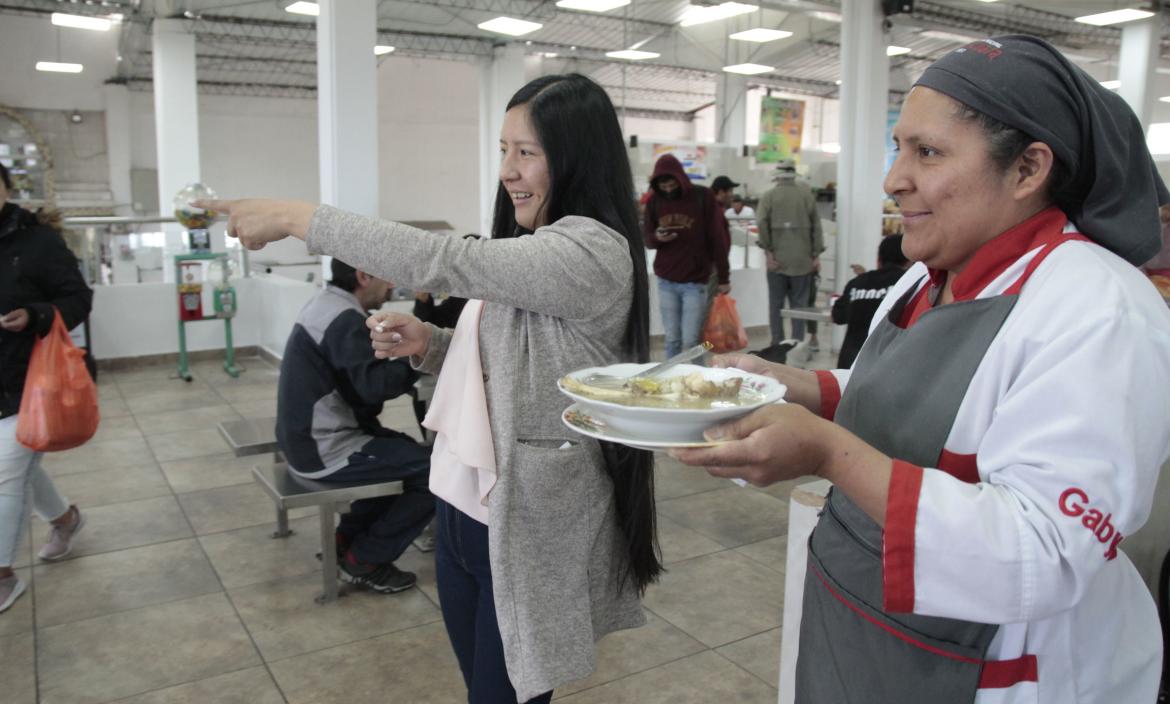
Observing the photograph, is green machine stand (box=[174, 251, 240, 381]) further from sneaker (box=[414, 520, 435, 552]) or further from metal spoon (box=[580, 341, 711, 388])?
metal spoon (box=[580, 341, 711, 388])

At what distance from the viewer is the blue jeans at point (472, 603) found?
5.27 ft

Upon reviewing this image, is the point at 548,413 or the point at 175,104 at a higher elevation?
the point at 175,104

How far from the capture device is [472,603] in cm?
171

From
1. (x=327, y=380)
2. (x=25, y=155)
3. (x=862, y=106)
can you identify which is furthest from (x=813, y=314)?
(x=25, y=155)

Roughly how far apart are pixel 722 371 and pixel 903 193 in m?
0.32

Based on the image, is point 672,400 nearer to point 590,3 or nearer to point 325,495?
point 325,495

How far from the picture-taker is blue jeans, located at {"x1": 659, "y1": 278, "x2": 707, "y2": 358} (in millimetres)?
6711

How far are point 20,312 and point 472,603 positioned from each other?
7.10 ft

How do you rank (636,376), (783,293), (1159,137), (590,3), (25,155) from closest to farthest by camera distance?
(636,376)
(783,293)
(590,3)
(1159,137)
(25,155)

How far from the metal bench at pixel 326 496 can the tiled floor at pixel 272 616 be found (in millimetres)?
117

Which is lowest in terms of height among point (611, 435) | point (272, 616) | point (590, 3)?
point (272, 616)

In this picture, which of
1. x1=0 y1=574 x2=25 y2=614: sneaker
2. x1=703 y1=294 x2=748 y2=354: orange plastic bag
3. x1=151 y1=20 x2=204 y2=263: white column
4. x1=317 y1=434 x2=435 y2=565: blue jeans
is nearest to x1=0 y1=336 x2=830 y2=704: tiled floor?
x1=0 y1=574 x2=25 y2=614: sneaker

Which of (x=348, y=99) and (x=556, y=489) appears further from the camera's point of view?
(x=348, y=99)

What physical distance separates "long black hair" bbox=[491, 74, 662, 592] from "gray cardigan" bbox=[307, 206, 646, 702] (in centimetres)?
3
